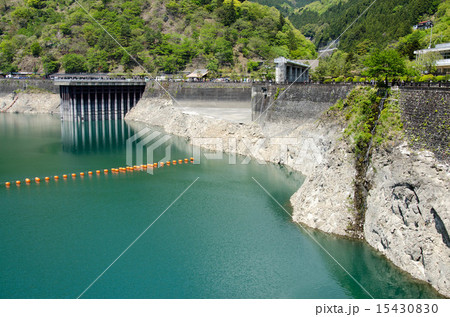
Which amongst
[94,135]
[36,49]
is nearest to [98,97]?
[94,135]

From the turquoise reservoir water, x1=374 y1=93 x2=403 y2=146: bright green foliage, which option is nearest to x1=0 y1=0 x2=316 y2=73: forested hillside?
the turquoise reservoir water

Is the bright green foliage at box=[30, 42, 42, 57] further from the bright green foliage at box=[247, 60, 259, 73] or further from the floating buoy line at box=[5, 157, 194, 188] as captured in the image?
the floating buoy line at box=[5, 157, 194, 188]

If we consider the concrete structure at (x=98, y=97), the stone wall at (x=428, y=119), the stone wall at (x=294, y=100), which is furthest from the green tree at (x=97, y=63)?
the stone wall at (x=428, y=119)

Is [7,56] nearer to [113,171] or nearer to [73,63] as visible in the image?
[73,63]

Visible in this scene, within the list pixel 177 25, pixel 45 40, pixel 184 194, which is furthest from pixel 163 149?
pixel 45 40

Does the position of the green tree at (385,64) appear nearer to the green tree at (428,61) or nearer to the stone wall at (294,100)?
the stone wall at (294,100)

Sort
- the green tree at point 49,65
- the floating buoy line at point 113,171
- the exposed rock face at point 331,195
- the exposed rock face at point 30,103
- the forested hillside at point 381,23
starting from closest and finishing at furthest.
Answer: the exposed rock face at point 331,195 → the floating buoy line at point 113,171 → the forested hillside at point 381,23 → the exposed rock face at point 30,103 → the green tree at point 49,65
